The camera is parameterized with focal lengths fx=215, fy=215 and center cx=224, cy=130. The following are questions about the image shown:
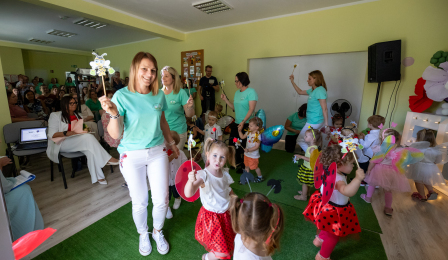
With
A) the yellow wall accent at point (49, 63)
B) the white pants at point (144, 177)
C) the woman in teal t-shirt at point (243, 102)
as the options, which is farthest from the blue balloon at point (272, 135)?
the yellow wall accent at point (49, 63)

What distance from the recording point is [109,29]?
19.1 ft

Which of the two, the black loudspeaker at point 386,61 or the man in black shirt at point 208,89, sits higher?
the black loudspeaker at point 386,61

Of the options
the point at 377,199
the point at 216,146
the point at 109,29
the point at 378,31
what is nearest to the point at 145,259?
the point at 216,146

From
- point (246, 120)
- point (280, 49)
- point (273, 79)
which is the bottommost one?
point (246, 120)

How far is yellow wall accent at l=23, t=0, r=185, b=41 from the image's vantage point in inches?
134

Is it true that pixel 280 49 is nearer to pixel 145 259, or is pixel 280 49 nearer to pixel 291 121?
pixel 291 121

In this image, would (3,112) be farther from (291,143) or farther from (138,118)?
(291,143)

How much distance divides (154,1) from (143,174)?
3508mm

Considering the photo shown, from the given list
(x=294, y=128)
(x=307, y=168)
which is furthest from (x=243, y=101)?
(x=294, y=128)

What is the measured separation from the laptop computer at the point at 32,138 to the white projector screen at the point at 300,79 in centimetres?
425

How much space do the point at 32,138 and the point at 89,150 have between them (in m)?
0.98

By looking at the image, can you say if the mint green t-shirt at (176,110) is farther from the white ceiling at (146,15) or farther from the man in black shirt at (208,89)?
the man in black shirt at (208,89)

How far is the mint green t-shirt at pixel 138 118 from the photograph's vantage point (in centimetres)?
152

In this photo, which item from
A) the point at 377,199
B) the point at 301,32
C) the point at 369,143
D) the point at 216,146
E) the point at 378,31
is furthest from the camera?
the point at 301,32
